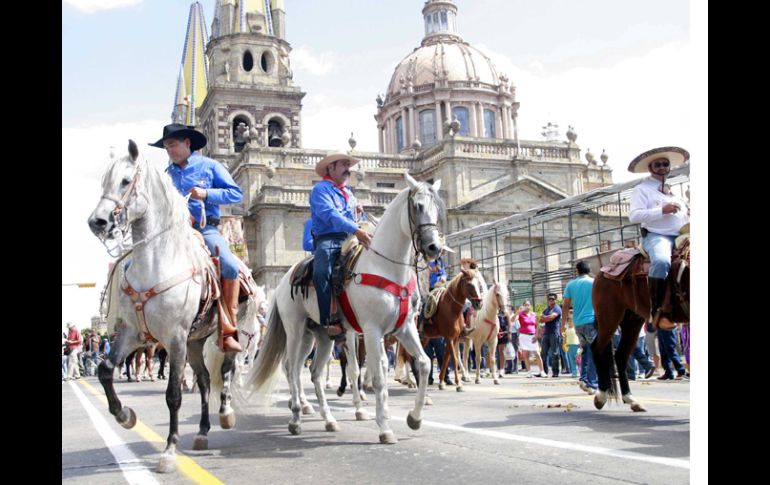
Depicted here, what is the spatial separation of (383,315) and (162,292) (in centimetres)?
202

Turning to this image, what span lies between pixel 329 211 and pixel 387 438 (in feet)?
7.71

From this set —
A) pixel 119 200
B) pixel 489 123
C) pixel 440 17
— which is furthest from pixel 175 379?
pixel 440 17

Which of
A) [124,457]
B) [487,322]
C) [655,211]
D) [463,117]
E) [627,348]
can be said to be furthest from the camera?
[463,117]

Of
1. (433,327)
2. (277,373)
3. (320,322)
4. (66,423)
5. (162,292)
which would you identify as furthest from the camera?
(433,327)

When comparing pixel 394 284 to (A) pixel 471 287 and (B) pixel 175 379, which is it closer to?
(B) pixel 175 379

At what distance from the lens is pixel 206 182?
7.51 m

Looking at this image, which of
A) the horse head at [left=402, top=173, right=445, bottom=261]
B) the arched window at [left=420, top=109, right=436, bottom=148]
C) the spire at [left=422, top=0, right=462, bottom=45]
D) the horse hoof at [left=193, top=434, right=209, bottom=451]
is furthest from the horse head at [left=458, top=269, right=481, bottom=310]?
the spire at [left=422, top=0, right=462, bottom=45]

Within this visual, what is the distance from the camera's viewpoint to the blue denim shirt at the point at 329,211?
7.84 metres

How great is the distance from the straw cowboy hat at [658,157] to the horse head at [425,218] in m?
2.31

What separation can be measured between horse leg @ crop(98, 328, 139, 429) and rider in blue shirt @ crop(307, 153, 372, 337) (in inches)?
81.3

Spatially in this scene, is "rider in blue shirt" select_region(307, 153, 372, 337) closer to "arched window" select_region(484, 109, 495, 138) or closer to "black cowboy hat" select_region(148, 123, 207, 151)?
"black cowboy hat" select_region(148, 123, 207, 151)
